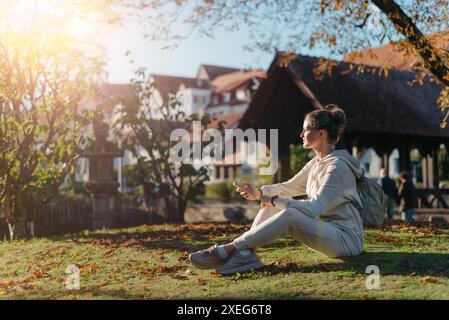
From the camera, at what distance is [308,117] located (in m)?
5.32

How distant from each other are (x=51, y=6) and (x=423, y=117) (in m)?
12.7

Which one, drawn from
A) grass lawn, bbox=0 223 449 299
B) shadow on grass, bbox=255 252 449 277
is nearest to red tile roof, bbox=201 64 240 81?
grass lawn, bbox=0 223 449 299

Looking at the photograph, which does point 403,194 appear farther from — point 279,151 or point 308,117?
point 308,117

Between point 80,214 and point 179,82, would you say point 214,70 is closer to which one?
point 179,82

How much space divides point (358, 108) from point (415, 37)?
7.23 m

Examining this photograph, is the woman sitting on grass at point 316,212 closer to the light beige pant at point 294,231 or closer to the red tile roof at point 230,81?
the light beige pant at point 294,231

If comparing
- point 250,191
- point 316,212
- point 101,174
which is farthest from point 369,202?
point 101,174

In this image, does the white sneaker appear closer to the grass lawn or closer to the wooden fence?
the grass lawn

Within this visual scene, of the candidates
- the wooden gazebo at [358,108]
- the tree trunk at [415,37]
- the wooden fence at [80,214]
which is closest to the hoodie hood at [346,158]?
the tree trunk at [415,37]

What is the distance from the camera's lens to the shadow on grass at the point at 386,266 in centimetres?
518

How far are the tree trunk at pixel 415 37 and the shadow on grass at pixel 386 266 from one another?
5.55 m

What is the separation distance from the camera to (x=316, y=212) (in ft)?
16.2
